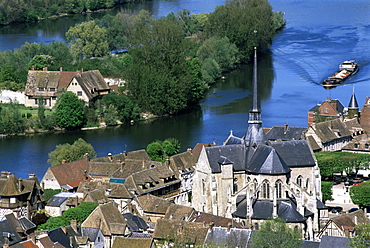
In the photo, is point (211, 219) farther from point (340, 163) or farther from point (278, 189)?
point (340, 163)

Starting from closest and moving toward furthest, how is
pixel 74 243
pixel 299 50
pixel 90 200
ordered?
pixel 74 243 → pixel 90 200 → pixel 299 50

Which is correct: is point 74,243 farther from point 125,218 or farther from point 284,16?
point 284,16

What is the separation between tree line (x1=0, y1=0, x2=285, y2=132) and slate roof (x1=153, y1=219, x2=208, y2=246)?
4629 cm

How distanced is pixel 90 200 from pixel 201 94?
174ft

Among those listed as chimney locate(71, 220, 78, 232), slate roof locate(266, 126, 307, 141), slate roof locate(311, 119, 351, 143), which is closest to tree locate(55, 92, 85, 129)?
slate roof locate(266, 126, 307, 141)

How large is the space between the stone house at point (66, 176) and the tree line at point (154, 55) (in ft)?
92.3

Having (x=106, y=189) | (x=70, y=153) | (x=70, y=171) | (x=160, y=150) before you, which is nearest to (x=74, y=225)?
(x=106, y=189)

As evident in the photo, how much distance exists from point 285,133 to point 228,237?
3125 centimetres

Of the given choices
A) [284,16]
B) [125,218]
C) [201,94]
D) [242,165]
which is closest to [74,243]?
[125,218]

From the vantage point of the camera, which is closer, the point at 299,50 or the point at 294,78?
the point at 294,78

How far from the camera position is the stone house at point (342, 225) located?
60.7m

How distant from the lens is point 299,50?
15062 cm

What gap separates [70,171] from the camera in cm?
7625

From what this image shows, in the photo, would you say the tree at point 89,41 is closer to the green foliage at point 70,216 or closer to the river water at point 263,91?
the river water at point 263,91
